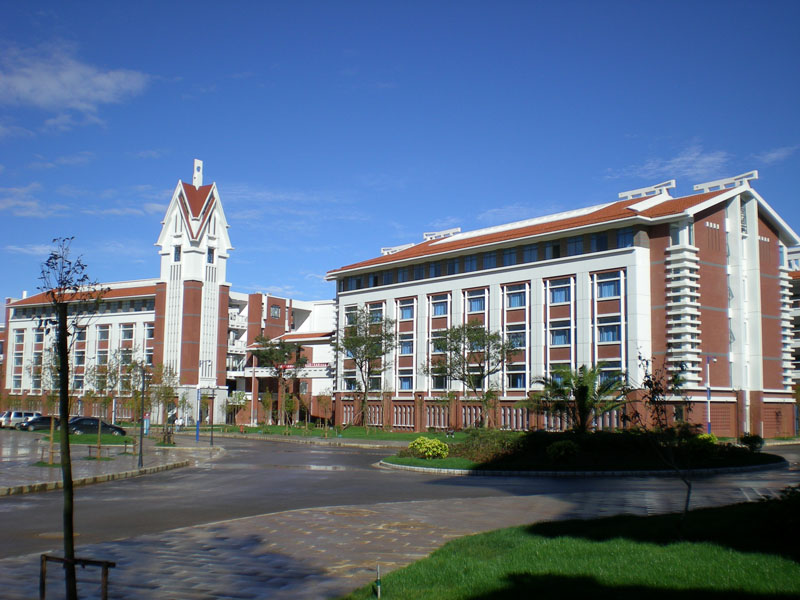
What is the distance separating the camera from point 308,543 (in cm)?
1145

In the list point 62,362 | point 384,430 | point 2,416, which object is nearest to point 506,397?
point 384,430

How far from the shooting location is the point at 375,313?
68.6m

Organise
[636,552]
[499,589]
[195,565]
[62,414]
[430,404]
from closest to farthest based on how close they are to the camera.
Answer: [62,414], [499,589], [636,552], [195,565], [430,404]

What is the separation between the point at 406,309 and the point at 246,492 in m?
47.3

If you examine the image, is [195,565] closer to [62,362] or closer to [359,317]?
[62,362]

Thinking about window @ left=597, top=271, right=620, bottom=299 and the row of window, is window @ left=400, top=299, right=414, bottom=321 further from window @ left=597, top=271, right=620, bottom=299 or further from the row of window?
window @ left=597, top=271, right=620, bottom=299

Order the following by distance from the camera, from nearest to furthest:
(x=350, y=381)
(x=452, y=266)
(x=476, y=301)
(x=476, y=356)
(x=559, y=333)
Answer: (x=559, y=333)
(x=476, y=356)
(x=476, y=301)
(x=452, y=266)
(x=350, y=381)

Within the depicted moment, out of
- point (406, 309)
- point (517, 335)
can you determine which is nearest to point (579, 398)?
point (517, 335)

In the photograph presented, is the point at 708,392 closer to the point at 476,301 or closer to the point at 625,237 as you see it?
the point at 625,237

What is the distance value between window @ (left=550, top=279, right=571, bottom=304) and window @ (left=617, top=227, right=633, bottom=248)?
4852 mm

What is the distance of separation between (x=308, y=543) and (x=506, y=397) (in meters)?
46.5

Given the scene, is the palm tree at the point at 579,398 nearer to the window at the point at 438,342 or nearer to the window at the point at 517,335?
the window at the point at 517,335

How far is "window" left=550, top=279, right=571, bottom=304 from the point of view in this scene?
53803 mm

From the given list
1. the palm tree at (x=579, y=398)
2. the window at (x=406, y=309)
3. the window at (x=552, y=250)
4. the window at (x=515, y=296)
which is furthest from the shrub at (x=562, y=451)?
the window at (x=406, y=309)
